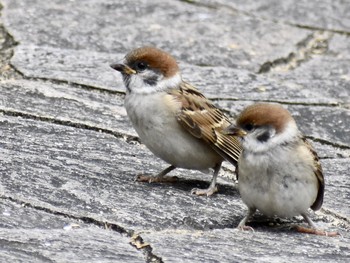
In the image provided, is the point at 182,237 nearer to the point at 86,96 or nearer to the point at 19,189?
the point at 19,189

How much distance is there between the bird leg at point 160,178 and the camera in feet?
17.2

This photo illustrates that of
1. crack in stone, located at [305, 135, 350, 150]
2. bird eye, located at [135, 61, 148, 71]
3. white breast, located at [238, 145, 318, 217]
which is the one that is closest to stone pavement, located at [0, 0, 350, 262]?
crack in stone, located at [305, 135, 350, 150]

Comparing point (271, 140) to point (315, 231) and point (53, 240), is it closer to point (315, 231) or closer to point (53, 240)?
point (315, 231)

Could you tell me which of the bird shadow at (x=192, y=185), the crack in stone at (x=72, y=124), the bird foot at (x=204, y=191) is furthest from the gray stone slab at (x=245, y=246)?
the crack in stone at (x=72, y=124)

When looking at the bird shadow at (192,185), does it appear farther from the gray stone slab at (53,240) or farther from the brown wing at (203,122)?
the gray stone slab at (53,240)

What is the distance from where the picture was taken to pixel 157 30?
7465mm

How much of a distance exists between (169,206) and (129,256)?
83cm

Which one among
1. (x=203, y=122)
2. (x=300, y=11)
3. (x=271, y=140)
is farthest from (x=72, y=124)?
(x=300, y=11)

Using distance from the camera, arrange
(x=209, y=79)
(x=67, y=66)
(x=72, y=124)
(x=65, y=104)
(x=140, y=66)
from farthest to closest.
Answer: (x=209, y=79), (x=67, y=66), (x=65, y=104), (x=72, y=124), (x=140, y=66)

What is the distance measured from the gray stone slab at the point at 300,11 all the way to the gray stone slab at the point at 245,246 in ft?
11.5

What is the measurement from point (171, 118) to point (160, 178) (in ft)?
1.09

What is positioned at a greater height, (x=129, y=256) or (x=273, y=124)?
(x=273, y=124)

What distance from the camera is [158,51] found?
544cm

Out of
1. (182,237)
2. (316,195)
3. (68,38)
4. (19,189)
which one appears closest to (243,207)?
(316,195)
